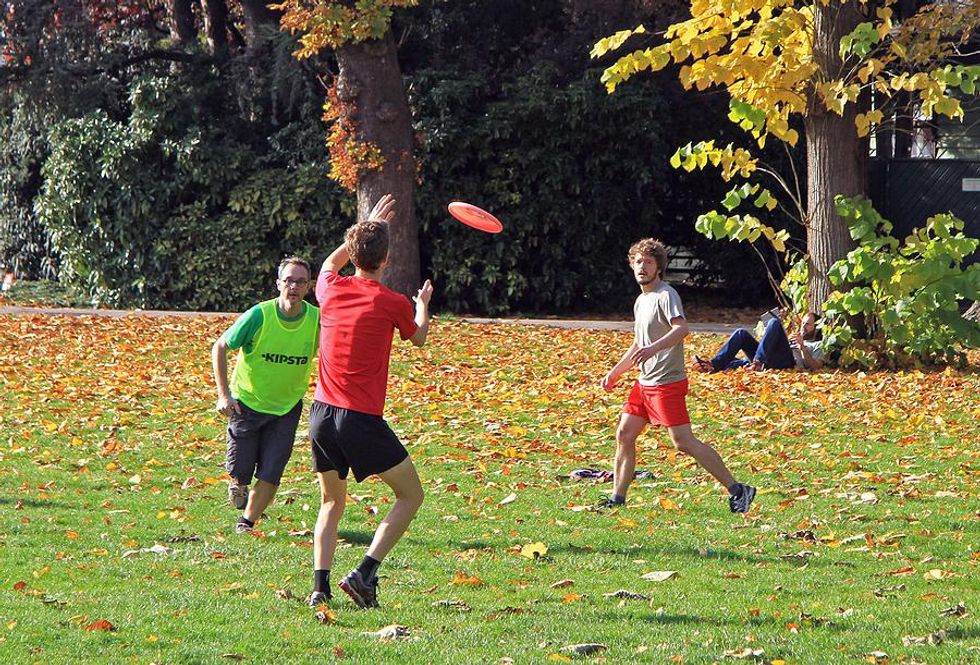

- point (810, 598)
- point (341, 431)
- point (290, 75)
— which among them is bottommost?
point (810, 598)

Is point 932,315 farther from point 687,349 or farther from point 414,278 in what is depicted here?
point 414,278

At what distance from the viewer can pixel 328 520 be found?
5961 millimetres

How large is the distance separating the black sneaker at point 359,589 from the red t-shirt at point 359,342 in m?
0.67

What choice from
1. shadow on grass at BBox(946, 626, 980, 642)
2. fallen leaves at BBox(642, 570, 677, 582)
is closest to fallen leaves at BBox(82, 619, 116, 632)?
fallen leaves at BBox(642, 570, 677, 582)

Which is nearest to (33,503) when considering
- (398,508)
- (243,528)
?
(243,528)

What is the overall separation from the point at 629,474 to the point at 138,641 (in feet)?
12.0

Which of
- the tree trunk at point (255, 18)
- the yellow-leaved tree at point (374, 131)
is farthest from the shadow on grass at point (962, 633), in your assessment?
the tree trunk at point (255, 18)

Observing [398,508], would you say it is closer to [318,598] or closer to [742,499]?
[318,598]

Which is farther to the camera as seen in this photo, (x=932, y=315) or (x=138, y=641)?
(x=932, y=315)

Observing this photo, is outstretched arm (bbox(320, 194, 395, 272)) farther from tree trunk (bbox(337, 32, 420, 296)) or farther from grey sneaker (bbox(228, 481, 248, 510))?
tree trunk (bbox(337, 32, 420, 296))

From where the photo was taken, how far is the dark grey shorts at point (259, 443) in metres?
7.55

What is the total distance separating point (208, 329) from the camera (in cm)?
1862

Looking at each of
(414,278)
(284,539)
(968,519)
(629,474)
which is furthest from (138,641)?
(414,278)

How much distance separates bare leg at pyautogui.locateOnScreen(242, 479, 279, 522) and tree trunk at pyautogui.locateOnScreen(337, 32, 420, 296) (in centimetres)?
1247
